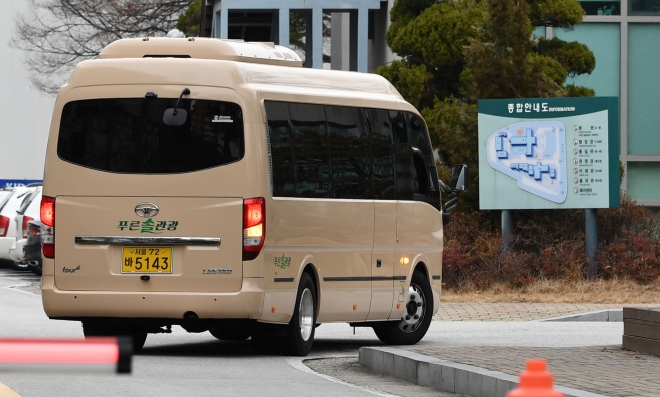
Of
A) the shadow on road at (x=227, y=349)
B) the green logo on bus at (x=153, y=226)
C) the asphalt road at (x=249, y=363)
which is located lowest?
the shadow on road at (x=227, y=349)

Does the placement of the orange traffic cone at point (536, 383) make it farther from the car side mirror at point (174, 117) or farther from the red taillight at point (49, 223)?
the red taillight at point (49, 223)

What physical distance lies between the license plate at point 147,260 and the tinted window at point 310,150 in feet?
4.62

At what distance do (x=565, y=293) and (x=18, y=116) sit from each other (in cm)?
5098

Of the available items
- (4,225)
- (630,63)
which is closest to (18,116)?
(4,225)

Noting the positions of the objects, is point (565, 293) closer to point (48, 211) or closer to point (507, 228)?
point (507, 228)

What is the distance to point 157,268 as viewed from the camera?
13117 mm

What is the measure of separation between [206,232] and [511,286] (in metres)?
11.1

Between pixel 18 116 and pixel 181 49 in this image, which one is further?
pixel 18 116

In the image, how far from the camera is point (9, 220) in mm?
29031

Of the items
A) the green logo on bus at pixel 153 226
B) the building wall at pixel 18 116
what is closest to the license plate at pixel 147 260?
the green logo on bus at pixel 153 226

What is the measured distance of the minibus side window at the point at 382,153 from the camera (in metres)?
15.0

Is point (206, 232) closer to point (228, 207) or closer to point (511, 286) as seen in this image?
point (228, 207)

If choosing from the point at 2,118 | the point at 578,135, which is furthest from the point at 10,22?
the point at 578,135

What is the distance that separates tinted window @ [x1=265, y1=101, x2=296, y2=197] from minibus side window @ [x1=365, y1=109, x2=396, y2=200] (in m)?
1.42
